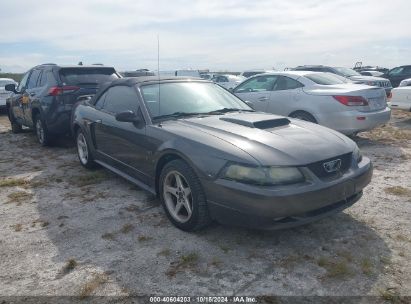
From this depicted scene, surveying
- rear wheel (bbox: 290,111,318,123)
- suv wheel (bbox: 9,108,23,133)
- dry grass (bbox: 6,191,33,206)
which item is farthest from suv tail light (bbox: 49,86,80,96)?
rear wheel (bbox: 290,111,318,123)

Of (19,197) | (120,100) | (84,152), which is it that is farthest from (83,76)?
(19,197)

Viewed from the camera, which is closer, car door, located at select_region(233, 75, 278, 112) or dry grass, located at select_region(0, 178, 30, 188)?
dry grass, located at select_region(0, 178, 30, 188)

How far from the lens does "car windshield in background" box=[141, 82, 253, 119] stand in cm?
429

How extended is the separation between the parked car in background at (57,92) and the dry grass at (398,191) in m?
5.15

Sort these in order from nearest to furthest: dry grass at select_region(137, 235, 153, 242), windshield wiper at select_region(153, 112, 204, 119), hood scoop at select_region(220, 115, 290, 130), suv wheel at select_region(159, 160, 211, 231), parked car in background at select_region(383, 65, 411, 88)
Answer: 1. suv wheel at select_region(159, 160, 211, 231)
2. dry grass at select_region(137, 235, 153, 242)
3. hood scoop at select_region(220, 115, 290, 130)
4. windshield wiper at select_region(153, 112, 204, 119)
5. parked car in background at select_region(383, 65, 411, 88)

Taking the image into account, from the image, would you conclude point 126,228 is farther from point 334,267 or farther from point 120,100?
point 334,267

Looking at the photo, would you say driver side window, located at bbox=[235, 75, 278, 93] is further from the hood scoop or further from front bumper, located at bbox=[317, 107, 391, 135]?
the hood scoop

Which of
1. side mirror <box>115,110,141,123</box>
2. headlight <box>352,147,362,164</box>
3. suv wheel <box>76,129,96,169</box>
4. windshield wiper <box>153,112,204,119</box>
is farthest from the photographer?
suv wheel <box>76,129,96,169</box>

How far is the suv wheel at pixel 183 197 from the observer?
338 centimetres

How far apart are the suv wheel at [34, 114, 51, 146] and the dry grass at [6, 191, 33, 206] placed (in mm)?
2624

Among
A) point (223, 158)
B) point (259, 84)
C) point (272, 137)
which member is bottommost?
point (223, 158)

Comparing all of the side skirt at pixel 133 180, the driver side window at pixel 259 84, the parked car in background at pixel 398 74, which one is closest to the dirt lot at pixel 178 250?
the side skirt at pixel 133 180

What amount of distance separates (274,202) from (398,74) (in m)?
18.4

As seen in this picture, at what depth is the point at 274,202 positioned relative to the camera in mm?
2957
